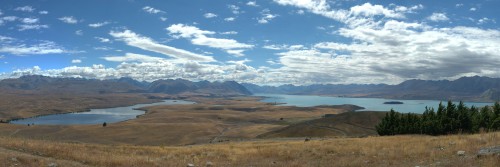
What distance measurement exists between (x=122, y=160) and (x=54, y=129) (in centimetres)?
18835

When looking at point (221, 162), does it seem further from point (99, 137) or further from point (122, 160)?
point (99, 137)

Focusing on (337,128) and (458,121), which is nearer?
(458,121)

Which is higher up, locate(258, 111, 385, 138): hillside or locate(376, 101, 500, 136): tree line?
locate(376, 101, 500, 136): tree line

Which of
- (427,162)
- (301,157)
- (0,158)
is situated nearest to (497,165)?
(427,162)

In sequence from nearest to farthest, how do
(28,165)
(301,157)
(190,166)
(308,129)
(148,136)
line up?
(28,165) < (190,166) < (301,157) < (308,129) < (148,136)

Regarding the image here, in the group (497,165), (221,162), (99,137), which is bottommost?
(99,137)

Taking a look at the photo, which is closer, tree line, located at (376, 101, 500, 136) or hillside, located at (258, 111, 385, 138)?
tree line, located at (376, 101, 500, 136)

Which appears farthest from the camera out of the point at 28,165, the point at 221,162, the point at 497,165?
the point at 221,162

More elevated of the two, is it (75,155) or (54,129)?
(75,155)

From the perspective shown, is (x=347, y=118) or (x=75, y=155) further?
(x=347, y=118)

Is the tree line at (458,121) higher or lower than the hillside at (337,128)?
higher

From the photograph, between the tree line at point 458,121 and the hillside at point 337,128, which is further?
the hillside at point 337,128

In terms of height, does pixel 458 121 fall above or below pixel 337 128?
above

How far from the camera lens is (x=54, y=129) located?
184 m
